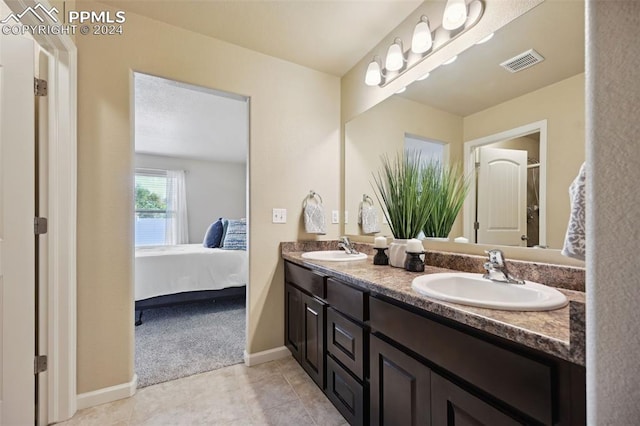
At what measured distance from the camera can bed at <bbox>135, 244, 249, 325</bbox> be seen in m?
2.81

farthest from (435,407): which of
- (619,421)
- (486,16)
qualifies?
(486,16)

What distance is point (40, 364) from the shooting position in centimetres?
137

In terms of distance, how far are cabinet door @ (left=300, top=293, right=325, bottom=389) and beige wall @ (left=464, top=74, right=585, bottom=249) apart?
44.4 inches

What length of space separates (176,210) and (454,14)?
5.39 metres

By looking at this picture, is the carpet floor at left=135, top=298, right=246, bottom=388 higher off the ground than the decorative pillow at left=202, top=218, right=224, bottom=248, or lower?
lower

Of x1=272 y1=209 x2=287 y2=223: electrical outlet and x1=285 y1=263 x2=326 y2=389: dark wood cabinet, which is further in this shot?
x1=272 y1=209 x2=287 y2=223: electrical outlet

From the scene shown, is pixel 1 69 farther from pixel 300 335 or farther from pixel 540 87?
pixel 540 87

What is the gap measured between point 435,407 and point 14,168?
2014 mm

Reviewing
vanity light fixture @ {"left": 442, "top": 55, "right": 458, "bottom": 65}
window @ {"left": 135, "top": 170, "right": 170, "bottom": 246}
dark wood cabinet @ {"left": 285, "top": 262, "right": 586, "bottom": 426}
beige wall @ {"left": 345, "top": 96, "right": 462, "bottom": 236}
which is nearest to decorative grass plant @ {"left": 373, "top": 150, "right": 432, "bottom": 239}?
beige wall @ {"left": 345, "top": 96, "right": 462, "bottom": 236}

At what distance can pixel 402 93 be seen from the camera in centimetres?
178

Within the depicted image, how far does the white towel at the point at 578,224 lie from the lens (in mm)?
517

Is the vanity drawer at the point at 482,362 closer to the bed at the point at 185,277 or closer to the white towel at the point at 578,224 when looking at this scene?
the white towel at the point at 578,224

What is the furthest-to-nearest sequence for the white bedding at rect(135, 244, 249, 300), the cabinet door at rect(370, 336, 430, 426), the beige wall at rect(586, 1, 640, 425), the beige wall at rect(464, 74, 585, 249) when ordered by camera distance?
the white bedding at rect(135, 244, 249, 300) < the beige wall at rect(464, 74, 585, 249) < the cabinet door at rect(370, 336, 430, 426) < the beige wall at rect(586, 1, 640, 425)

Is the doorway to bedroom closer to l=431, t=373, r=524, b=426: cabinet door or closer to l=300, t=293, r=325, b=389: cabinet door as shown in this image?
l=300, t=293, r=325, b=389: cabinet door
